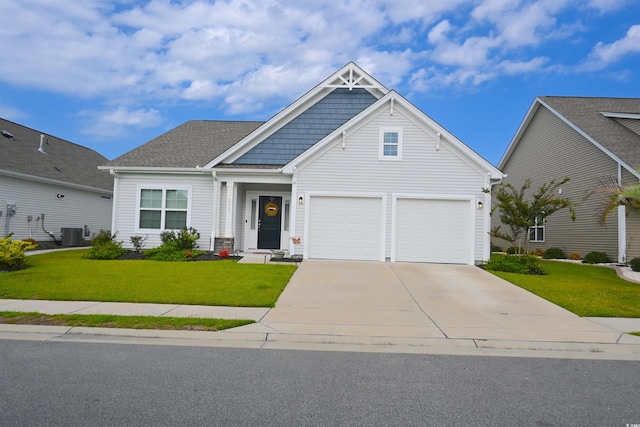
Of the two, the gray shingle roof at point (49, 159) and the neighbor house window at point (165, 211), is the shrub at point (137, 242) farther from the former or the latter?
the gray shingle roof at point (49, 159)

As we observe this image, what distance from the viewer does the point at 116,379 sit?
179 inches

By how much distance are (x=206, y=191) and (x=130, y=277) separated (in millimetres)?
6098

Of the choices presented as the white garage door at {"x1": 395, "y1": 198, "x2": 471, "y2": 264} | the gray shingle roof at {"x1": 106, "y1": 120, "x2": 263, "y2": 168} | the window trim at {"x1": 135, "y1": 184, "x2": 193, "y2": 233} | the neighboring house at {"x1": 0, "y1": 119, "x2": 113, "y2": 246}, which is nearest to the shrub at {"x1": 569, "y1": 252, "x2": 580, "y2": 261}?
the white garage door at {"x1": 395, "y1": 198, "x2": 471, "y2": 264}

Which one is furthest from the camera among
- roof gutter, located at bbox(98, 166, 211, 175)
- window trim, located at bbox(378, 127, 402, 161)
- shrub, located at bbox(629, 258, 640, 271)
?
roof gutter, located at bbox(98, 166, 211, 175)

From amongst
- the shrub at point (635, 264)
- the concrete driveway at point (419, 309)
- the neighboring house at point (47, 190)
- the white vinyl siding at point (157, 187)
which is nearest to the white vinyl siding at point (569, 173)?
the shrub at point (635, 264)

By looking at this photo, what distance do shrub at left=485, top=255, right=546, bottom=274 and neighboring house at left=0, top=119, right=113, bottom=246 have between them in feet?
63.5

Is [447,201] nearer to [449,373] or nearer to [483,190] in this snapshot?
[483,190]

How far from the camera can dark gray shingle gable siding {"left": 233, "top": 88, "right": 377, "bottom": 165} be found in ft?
54.1

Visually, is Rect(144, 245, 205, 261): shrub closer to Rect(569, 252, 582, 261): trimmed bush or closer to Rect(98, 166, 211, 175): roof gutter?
Rect(98, 166, 211, 175): roof gutter

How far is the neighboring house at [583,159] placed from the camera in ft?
52.9

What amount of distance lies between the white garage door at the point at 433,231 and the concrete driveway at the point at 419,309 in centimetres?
208

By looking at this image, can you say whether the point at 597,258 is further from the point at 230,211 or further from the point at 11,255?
the point at 11,255

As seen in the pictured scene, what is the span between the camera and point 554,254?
19.1 m

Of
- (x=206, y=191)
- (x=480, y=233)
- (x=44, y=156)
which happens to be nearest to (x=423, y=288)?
(x=480, y=233)
